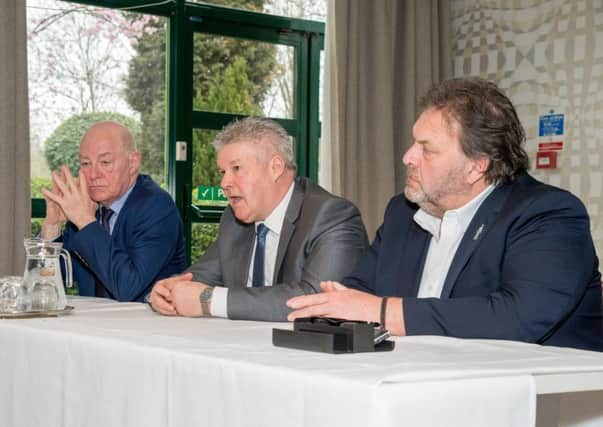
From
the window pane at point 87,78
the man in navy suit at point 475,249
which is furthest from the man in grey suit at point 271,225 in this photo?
the window pane at point 87,78

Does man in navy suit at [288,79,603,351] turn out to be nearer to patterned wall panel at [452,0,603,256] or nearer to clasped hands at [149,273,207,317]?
clasped hands at [149,273,207,317]

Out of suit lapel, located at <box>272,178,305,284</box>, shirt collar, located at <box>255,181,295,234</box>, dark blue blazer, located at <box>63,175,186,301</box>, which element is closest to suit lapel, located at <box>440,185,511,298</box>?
suit lapel, located at <box>272,178,305,284</box>

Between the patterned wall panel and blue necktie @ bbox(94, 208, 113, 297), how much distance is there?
2840 mm

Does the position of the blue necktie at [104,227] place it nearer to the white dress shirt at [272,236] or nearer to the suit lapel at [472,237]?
the white dress shirt at [272,236]

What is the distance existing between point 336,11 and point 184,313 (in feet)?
11.1

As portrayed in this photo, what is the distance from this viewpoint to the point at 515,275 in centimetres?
188

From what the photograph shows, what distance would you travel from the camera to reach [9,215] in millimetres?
4340

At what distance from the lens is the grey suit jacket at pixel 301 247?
250cm

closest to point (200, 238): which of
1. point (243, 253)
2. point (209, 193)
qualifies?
point (209, 193)

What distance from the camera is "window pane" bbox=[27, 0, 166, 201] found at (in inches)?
183

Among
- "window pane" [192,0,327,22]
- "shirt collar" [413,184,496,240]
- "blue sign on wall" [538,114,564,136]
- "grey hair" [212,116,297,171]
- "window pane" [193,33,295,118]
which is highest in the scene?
"window pane" [192,0,327,22]

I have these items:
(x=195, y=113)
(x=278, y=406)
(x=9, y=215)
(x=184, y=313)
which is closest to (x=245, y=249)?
(x=184, y=313)

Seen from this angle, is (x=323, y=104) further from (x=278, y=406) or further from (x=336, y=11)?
(x=278, y=406)

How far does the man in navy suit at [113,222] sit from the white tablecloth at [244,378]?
2.87ft
